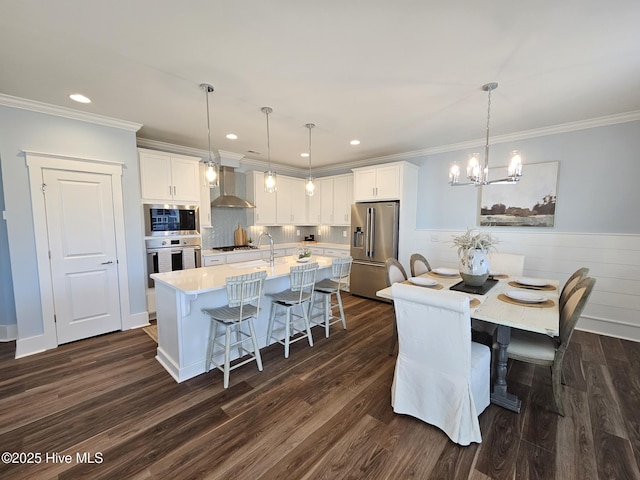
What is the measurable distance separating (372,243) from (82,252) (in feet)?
13.3

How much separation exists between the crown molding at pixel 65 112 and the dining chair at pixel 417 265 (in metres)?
3.88

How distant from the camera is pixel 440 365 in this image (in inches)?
71.6

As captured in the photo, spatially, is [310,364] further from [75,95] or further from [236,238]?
A: [75,95]

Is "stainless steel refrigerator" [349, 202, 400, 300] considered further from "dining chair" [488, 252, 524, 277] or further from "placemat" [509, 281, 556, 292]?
"placemat" [509, 281, 556, 292]

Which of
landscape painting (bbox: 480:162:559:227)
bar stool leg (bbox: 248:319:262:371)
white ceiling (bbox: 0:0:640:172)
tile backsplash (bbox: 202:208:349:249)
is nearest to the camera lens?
white ceiling (bbox: 0:0:640:172)

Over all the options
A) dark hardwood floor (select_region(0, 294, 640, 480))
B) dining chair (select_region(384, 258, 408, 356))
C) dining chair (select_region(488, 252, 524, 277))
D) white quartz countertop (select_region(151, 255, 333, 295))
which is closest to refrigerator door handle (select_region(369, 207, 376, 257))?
white quartz countertop (select_region(151, 255, 333, 295))

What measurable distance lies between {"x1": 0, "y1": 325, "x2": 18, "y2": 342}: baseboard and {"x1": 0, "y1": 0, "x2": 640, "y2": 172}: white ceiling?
2.62 m

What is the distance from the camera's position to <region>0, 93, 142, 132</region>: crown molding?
2689 millimetres

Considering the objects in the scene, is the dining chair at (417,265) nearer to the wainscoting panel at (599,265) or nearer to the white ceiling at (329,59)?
the wainscoting panel at (599,265)

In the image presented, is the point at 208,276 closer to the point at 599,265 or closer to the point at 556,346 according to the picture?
the point at 556,346

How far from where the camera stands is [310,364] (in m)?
2.73

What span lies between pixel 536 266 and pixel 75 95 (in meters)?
5.76

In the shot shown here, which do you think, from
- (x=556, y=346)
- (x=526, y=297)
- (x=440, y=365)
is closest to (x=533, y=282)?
(x=526, y=297)

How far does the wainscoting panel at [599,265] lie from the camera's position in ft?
10.4
